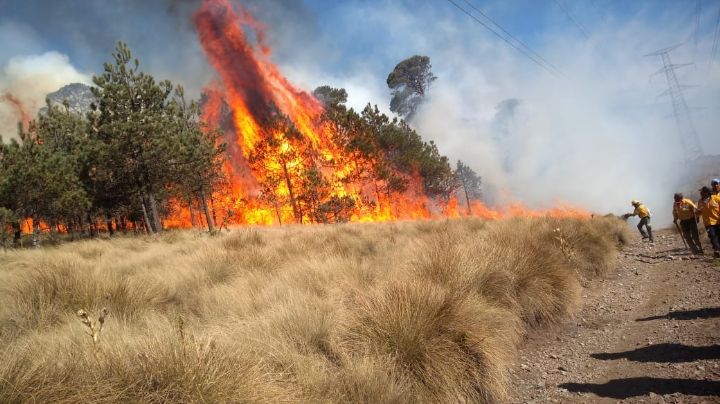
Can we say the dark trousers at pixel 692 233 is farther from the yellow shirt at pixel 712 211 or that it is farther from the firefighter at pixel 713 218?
the yellow shirt at pixel 712 211

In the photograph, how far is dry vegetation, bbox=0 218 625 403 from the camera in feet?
8.01

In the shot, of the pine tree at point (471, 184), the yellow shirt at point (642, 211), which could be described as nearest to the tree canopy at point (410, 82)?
the pine tree at point (471, 184)

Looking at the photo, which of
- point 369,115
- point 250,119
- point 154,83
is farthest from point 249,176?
point 154,83

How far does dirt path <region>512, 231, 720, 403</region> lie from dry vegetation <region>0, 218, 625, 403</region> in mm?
385

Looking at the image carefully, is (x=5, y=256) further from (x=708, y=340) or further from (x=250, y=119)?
(x=250, y=119)

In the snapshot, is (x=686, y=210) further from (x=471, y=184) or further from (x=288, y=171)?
(x=471, y=184)

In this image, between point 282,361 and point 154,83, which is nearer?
point 282,361

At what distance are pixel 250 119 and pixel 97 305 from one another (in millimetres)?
51678

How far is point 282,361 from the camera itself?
10.5 ft

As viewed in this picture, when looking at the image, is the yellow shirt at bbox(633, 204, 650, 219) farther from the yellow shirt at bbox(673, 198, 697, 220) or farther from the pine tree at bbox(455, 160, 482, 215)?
the pine tree at bbox(455, 160, 482, 215)

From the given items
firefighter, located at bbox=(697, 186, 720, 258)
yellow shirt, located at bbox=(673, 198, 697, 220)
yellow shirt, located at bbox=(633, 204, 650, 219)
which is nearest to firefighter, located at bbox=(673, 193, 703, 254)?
yellow shirt, located at bbox=(673, 198, 697, 220)

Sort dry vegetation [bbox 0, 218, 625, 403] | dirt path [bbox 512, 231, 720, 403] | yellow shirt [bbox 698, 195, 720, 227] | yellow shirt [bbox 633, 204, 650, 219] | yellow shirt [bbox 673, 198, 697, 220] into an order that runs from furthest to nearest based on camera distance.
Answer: yellow shirt [bbox 633, 204, 650, 219] < yellow shirt [bbox 673, 198, 697, 220] < yellow shirt [bbox 698, 195, 720, 227] < dirt path [bbox 512, 231, 720, 403] < dry vegetation [bbox 0, 218, 625, 403]

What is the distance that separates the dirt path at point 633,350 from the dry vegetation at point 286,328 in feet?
1.26

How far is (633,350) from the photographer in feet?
15.7
